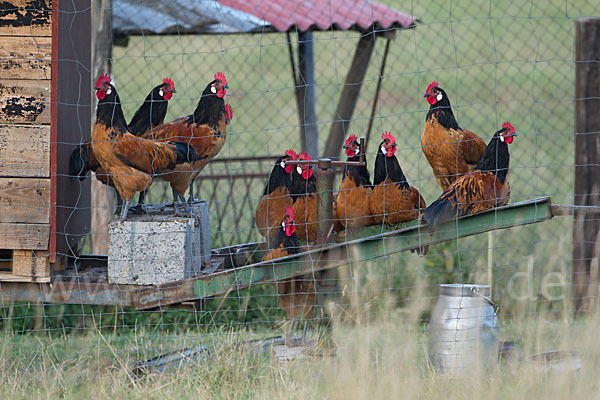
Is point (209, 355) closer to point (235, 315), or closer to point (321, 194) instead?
point (321, 194)

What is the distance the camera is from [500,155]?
3.97 m

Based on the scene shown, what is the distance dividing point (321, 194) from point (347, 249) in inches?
15.9

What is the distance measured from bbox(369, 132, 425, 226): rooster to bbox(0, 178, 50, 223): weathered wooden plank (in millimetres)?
1845

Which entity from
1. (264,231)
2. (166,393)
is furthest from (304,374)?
(264,231)

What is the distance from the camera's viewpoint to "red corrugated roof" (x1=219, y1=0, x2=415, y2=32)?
567 centimetres

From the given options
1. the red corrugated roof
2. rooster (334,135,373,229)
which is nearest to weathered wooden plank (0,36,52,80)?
rooster (334,135,373,229)

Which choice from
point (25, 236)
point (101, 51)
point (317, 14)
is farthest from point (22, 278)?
point (317, 14)

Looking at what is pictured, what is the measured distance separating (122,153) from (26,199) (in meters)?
0.53

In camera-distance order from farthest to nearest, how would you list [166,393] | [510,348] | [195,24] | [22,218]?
[195,24], [510,348], [22,218], [166,393]

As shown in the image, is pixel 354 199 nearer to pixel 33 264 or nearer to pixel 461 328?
pixel 461 328

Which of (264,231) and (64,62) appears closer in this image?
(64,62)

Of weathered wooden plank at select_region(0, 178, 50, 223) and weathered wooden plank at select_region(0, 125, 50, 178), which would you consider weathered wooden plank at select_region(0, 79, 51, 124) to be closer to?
weathered wooden plank at select_region(0, 125, 50, 178)

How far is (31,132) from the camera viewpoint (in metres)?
3.43

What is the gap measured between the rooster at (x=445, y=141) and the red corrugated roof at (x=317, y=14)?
5.33 ft
